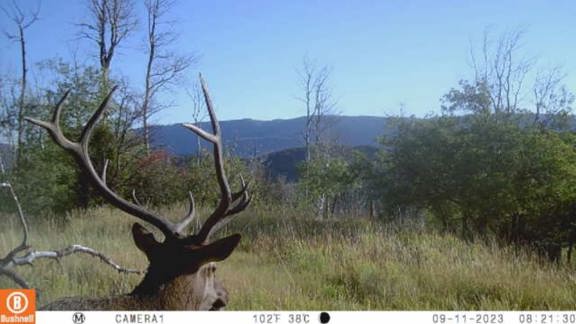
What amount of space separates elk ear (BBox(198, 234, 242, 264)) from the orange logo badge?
87cm

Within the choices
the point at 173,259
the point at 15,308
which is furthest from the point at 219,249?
the point at 15,308

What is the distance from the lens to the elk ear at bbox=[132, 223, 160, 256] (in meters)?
2.80

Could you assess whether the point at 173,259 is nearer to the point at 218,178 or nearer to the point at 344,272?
the point at 218,178

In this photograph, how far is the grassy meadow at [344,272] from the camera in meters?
4.34

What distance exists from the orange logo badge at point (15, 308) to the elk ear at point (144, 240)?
1.94 feet

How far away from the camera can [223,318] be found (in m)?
2.60

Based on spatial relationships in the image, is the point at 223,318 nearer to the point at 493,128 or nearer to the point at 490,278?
the point at 490,278

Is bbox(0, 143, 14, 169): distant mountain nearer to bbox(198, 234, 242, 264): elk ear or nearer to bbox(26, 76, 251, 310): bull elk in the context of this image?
bbox(26, 76, 251, 310): bull elk

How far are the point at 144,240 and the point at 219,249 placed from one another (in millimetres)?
472

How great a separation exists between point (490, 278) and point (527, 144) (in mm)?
4946

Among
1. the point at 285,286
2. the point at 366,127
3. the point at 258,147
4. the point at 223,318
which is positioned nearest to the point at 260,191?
the point at 258,147

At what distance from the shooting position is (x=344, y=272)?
218 inches
